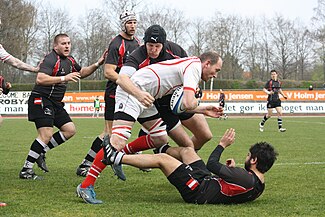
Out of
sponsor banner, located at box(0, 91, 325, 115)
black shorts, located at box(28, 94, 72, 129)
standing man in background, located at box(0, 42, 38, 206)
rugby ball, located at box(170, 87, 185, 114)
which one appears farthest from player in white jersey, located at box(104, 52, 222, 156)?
sponsor banner, located at box(0, 91, 325, 115)

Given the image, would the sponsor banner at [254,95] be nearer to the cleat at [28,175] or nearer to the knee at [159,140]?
the cleat at [28,175]

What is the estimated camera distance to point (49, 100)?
28.0 ft

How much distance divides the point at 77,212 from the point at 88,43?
2128 inches

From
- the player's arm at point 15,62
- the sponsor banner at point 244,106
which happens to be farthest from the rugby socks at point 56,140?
the sponsor banner at point 244,106

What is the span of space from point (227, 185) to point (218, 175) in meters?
0.15

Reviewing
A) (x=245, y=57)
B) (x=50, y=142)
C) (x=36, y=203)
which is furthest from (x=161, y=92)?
(x=245, y=57)

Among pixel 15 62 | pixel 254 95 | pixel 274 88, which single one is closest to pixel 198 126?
pixel 15 62

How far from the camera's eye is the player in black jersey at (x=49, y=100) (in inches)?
322

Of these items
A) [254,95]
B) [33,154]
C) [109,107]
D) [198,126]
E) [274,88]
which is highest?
[274,88]

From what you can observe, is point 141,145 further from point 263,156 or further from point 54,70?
point 54,70

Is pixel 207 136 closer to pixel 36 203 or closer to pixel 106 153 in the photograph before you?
pixel 106 153

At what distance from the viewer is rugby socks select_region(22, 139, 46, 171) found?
8227mm

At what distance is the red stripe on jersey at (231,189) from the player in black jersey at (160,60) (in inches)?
46.6

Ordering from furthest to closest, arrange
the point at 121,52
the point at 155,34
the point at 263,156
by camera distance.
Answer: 1. the point at 121,52
2. the point at 155,34
3. the point at 263,156
